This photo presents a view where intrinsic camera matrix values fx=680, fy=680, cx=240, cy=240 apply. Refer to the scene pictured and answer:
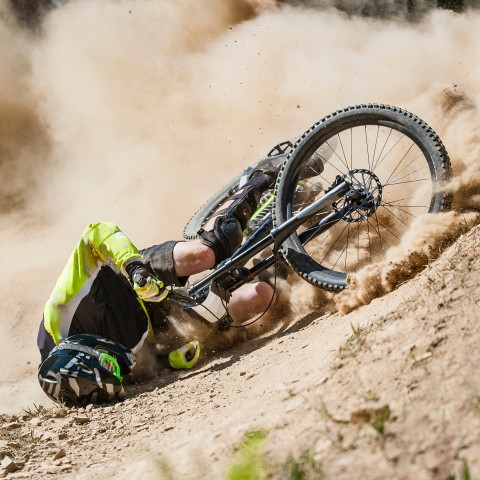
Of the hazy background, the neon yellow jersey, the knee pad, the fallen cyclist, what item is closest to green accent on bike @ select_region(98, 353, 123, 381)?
the fallen cyclist

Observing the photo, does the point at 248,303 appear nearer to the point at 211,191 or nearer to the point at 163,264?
the point at 163,264

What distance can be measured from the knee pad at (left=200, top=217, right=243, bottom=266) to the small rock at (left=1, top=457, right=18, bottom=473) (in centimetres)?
201

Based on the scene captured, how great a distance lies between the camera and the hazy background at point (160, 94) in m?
8.40

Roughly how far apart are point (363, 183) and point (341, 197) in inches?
6.7

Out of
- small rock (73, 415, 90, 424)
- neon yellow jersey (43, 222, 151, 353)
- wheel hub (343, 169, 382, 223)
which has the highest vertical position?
neon yellow jersey (43, 222, 151, 353)

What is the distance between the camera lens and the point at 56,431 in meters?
3.77

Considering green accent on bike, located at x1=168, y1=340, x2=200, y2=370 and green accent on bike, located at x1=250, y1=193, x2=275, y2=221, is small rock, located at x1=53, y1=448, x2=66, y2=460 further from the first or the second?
green accent on bike, located at x1=250, y1=193, x2=275, y2=221

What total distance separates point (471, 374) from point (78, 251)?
315cm

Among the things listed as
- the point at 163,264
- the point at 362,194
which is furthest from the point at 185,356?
the point at 362,194

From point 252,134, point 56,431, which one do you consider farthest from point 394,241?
point 252,134

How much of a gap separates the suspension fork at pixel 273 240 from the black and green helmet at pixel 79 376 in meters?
0.79

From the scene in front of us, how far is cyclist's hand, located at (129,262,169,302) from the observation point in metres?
4.27

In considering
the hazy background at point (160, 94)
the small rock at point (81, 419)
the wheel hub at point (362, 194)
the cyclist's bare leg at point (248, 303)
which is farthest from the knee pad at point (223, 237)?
the hazy background at point (160, 94)

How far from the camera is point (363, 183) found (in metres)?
4.40
